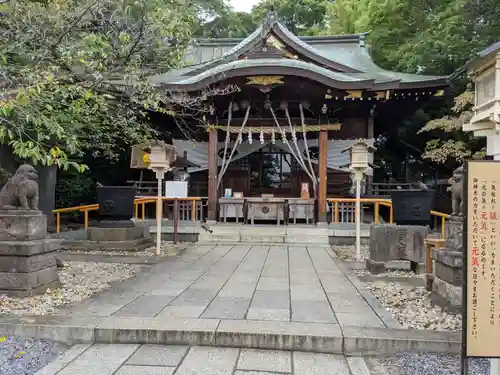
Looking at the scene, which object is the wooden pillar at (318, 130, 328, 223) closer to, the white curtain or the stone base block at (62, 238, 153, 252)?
the white curtain

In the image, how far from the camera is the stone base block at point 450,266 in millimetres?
3787

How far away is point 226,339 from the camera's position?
11.0 ft

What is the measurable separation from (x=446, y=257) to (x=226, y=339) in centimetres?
234

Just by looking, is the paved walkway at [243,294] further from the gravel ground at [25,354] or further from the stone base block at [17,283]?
the stone base block at [17,283]

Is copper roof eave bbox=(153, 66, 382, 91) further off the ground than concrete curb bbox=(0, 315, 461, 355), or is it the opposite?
copper roof eave bbox=(153, 66, 382, 91)

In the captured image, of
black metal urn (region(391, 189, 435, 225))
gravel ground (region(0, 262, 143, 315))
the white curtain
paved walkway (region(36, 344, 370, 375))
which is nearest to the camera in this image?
paved walkway (region(36, 344, 370, 375))

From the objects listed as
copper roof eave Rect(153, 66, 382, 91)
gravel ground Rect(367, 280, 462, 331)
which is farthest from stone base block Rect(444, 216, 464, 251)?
copper roof eave Rect(153, 66, 382, 91)

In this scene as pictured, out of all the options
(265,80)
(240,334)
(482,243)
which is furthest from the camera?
(265,80)

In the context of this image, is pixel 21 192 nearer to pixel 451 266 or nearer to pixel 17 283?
pixel 17 283

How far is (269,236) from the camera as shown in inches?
377

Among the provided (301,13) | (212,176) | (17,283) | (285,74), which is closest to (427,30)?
(285,74)

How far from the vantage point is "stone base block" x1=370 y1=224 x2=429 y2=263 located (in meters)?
6.14

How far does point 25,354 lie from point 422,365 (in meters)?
3.18

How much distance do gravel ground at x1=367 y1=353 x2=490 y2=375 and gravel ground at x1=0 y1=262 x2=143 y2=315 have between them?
319 cm
